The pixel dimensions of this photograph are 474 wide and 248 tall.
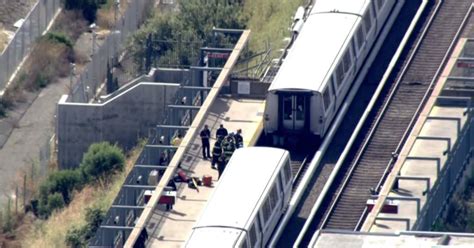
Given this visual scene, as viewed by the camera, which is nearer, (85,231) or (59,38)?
(85,231)

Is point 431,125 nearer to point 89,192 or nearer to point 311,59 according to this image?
point 311,59

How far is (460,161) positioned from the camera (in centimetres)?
10175

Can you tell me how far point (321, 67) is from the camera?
10338 centimetres

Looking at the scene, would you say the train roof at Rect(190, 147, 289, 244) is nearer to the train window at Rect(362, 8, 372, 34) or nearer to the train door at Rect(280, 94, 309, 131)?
the train door at Rect(280, 94, 309, 131)

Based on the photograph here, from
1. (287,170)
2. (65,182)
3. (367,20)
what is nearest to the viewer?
(287,170)

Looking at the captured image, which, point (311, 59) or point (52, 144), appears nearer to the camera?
point (311, 59)

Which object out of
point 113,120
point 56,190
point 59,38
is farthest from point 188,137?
point 59,38

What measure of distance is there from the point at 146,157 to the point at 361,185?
271 inches

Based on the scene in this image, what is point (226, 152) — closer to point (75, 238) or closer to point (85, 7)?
point (75, 238)

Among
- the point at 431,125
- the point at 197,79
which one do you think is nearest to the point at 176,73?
the point at 197,79

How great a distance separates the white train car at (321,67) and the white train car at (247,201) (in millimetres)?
4044

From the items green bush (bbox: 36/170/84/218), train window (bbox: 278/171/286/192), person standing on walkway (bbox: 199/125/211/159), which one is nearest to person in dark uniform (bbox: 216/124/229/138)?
person standing on walkway (bbox: 199/125/211/159)

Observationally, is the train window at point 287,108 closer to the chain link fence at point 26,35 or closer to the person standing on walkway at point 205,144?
the person standing on walkway at point 205,144

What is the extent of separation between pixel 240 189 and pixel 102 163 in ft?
39.5
